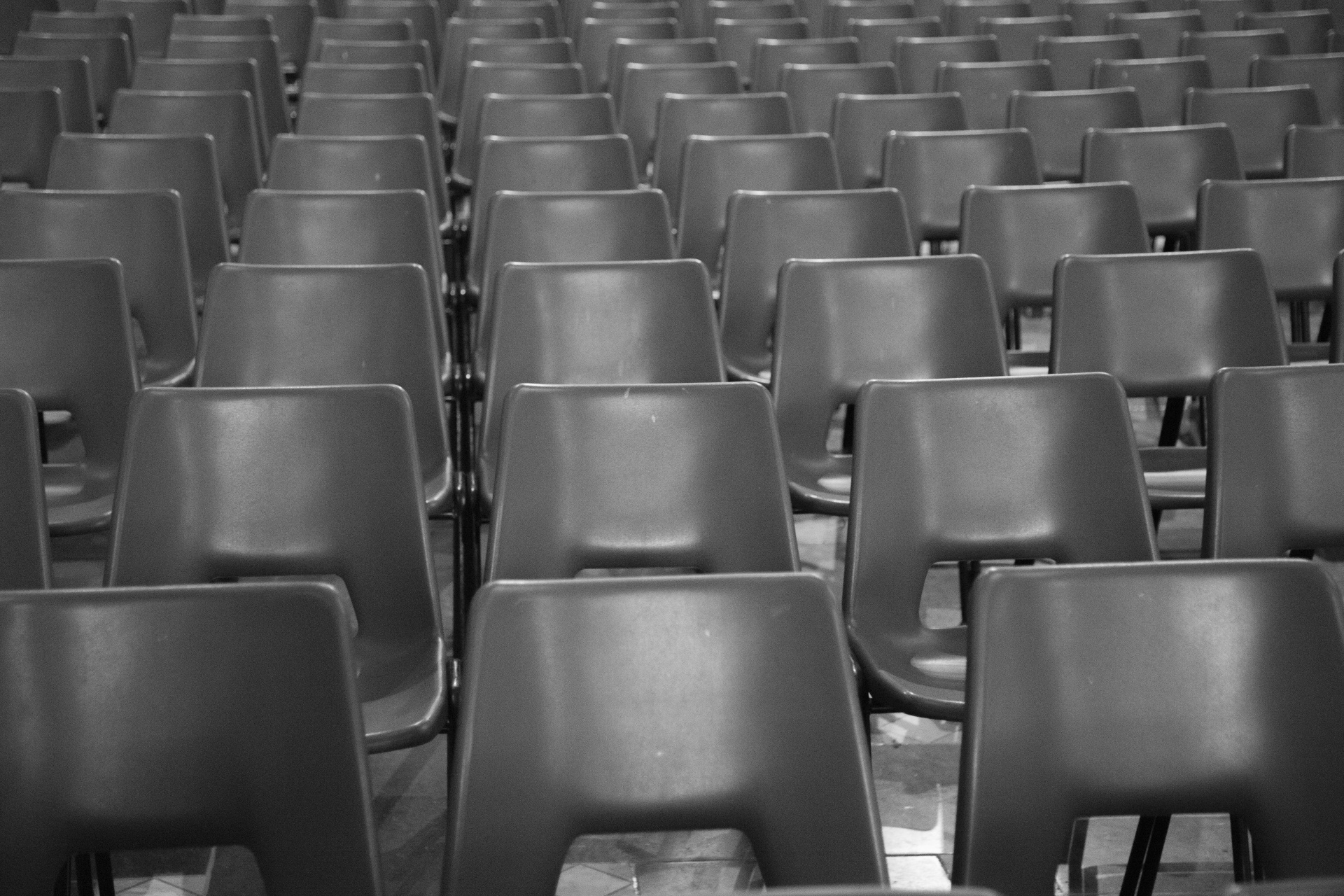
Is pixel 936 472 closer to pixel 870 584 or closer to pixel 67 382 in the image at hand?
pixel 870 584

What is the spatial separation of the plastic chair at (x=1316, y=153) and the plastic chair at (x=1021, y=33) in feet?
6.26

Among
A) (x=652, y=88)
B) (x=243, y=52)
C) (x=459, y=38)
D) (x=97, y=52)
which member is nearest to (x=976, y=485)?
(x=652, y=88)

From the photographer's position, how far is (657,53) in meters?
5.62

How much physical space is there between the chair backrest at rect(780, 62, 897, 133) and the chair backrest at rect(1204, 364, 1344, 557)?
10.1 feet

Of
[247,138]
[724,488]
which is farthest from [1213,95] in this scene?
[724,488]

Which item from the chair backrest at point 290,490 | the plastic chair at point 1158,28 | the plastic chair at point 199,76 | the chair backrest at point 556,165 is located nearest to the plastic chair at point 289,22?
the plastic chair at point 199,76

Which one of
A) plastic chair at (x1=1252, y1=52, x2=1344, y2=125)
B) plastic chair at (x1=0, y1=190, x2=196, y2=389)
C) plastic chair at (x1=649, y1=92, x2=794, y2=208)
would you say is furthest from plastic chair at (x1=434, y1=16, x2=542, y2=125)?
plastic chair at (x1=1252, y1=52, x2=1344, y2=125)

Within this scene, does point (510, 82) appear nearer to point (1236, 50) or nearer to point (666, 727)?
point (1236, 50)

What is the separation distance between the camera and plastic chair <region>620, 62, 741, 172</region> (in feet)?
16.9

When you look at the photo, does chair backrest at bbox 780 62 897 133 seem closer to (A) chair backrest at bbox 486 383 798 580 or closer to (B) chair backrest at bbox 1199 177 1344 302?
(B) chair backrest at bbox 1199 177 1344 302

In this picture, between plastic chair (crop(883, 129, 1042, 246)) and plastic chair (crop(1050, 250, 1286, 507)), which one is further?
plastic chair (crop(883, 129, 1042, 246))

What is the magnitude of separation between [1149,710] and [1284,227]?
250 cm

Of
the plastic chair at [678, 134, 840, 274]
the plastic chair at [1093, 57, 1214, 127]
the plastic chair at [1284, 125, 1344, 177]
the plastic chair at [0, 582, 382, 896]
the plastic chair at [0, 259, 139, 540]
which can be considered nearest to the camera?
the plastic chair at [0, 582, 382, 896]

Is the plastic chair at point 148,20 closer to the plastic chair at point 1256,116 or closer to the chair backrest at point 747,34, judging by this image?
the chair backrest at point 747,34
